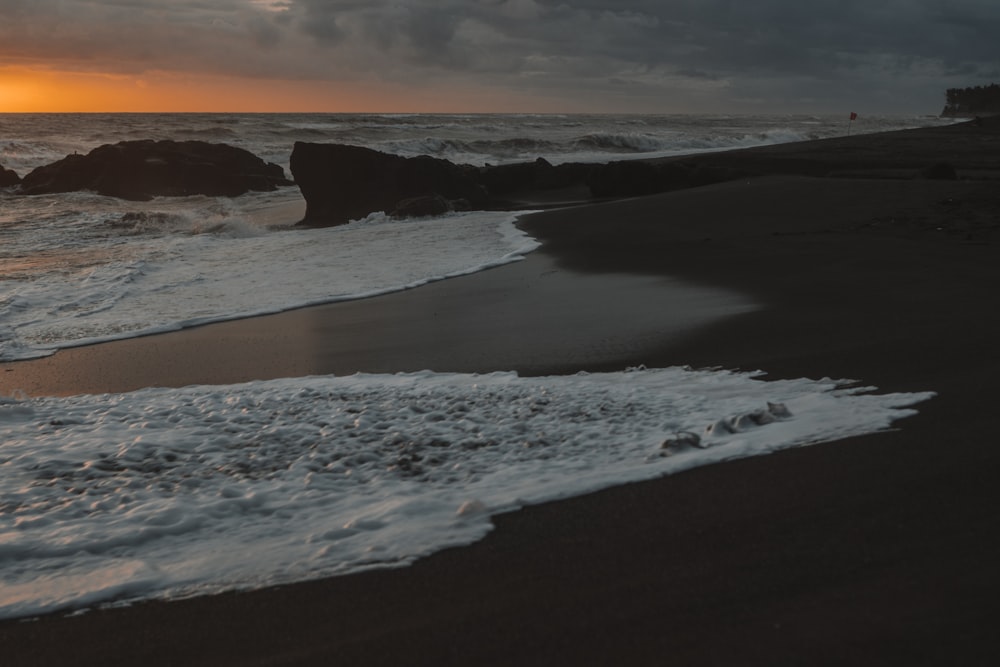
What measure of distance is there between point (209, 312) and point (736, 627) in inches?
287

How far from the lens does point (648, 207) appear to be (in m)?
14.1

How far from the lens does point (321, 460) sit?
4125mm

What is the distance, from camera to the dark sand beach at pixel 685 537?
234 cm

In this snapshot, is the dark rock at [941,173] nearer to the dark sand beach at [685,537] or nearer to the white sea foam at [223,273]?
the white sea foam at [223,273]

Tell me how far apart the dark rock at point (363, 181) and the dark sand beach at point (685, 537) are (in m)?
12.2

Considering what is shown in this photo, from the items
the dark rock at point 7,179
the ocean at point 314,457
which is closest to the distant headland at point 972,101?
the dark rock at point 7,179

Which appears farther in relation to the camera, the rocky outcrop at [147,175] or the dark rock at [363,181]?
the rocky outcrop at [147,175]

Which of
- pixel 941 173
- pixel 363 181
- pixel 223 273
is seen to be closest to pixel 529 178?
pixel 363 181

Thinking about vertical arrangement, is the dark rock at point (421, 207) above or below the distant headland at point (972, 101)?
below

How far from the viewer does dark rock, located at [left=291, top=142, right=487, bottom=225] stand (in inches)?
763

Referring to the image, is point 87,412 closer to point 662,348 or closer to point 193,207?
point 662,348

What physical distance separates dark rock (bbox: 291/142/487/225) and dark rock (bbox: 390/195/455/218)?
867mm

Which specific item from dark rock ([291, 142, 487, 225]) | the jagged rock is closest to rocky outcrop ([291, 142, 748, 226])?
dark rock ([291, 142, 487, 225])

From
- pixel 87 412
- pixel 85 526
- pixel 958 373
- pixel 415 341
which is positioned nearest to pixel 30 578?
pixel 85 526
